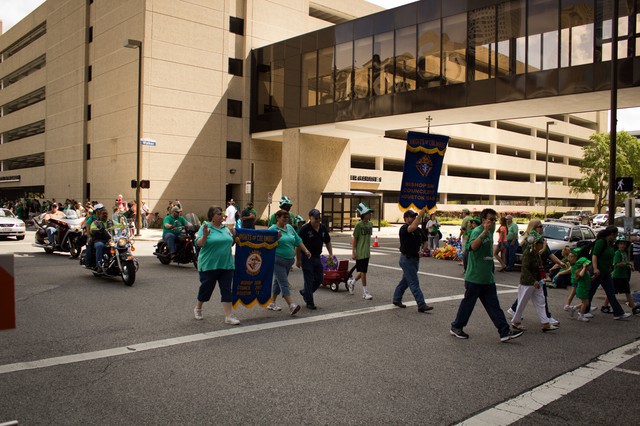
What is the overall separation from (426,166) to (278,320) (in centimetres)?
376

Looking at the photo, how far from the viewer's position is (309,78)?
34.5m

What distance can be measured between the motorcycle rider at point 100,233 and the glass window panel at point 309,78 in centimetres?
2252

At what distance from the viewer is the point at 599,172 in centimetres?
6350

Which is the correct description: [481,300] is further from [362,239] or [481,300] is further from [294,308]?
A: [362,239]

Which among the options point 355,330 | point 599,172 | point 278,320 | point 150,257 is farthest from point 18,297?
point 599,172

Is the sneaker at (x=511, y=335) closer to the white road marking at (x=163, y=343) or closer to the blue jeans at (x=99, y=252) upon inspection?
the white road marking at (x=163, y=343)

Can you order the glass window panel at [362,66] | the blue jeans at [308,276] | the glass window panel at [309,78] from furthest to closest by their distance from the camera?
the glass window panel at [309,78] < the glass window panel at [362,66] < the blue jeans at [308,276]

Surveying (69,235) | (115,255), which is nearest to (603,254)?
(115,255)

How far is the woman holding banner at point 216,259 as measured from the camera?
27.2 feet

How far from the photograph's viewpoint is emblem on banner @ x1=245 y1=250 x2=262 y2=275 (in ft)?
28.9

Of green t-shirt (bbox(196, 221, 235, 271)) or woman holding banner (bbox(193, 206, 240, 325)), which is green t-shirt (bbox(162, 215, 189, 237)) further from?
green t-shirt (bbox(196, 221, 235, 271))

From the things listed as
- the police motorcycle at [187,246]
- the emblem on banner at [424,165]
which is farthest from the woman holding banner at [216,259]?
the police motorcycle at [187,246]

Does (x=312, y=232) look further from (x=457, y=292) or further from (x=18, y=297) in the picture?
(x=18, y=297)

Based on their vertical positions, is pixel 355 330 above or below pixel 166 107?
below
